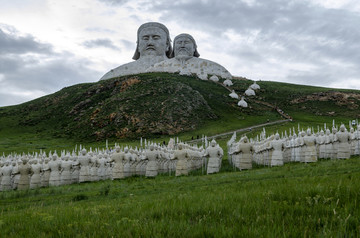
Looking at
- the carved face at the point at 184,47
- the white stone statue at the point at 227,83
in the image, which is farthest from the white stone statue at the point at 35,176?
the carved face at the point at 184,47

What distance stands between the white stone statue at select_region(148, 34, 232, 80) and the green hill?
8144 millimetres

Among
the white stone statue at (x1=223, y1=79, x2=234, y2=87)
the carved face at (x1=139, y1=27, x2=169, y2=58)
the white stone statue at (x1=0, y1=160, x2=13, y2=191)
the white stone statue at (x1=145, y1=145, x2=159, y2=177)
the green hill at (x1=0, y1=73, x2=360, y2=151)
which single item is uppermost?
the carved face at (x1=139, y1=27, x2=169, y2=58)

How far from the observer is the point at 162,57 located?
105812 mm

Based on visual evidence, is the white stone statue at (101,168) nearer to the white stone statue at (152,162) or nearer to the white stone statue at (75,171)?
the white stone statue at (75,171)

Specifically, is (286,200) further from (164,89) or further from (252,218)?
(164,89)

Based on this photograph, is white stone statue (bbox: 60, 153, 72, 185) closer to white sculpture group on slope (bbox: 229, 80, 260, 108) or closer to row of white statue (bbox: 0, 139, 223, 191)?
row of white statue (bbox: 0, 139, 223, 191)

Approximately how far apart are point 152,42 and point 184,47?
976cm

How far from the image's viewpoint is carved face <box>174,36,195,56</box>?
10419 centimetres

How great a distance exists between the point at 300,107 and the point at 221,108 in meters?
18.3

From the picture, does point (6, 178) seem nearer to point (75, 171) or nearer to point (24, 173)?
point (24, 173)

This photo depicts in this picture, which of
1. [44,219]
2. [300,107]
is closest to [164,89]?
[300,107]

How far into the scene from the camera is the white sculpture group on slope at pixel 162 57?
9925cm

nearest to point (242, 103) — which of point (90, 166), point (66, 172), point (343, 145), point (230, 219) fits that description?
point (343, 145)

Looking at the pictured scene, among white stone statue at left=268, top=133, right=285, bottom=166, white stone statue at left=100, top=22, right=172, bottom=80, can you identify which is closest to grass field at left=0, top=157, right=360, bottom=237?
white stone statue at left=268, top=133, right=285, bottom=166
